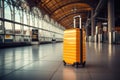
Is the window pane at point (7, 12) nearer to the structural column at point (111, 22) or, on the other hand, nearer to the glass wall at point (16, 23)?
the glass wall at point (16, 23)

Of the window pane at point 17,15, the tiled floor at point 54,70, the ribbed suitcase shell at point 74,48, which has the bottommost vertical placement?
the tiled floor at point 54,70

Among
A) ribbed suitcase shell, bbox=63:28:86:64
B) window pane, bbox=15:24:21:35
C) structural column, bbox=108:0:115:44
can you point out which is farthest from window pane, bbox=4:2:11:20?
ribbed suitcase shell, bbox=63:28:86:64

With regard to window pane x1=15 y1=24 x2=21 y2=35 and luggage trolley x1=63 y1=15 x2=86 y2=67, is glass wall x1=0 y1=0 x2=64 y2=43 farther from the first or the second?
luggage trolley x1=63 y1=15 x2=86 y2=67

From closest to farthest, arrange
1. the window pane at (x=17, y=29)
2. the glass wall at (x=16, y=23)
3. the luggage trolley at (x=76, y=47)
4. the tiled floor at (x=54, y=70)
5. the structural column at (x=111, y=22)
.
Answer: the tiled floor at (x=54, y=70) < the luggage trolley at (x=76, y=47) < the glass wall at (x=16, y=23) < the window pane at (x=17, y=29) < the structural column at (x=111, y=22)

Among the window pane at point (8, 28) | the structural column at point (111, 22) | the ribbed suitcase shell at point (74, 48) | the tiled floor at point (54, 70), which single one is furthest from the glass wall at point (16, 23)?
the ribbed suitcase shell at point (74, 48)

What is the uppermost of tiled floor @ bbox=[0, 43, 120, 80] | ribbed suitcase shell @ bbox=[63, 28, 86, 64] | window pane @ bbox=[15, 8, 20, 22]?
window pane @ bbox=[15, 8, 20, 22]

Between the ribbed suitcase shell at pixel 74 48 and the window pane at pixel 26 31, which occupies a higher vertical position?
the window pane at pixel 26 31

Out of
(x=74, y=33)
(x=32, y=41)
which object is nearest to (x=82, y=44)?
(x=74, y=33)

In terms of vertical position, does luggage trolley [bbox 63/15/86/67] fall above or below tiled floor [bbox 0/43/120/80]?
above

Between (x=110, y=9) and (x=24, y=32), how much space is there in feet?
49.2

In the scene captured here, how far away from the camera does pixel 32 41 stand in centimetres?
3019

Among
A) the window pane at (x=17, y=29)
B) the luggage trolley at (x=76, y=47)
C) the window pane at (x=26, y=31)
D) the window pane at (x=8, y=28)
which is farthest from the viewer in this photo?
the window pane at (x=26, y=31)

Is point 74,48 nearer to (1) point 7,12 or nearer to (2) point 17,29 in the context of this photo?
(1) point 7,12

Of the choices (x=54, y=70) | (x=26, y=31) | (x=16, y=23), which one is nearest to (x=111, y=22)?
(x=26, y=31)
